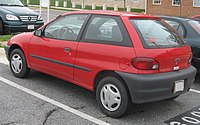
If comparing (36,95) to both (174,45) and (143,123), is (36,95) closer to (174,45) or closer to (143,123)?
(143,123)

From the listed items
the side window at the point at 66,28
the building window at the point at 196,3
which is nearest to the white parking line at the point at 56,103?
the side window at the point at 66,28

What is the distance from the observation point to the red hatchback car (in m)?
4.10

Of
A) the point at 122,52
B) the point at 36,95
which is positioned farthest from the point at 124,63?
the point at 36,95

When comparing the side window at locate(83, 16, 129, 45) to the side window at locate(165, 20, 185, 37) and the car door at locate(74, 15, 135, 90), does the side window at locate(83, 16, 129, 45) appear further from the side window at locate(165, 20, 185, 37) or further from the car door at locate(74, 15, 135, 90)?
the side window at locate(165, 20, 185, 37)

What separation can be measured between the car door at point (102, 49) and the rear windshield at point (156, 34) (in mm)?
243

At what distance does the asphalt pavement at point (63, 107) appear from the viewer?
4215 millimetres

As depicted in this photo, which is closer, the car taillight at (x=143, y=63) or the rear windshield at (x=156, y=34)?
the car taillight at (x=143, y=63)

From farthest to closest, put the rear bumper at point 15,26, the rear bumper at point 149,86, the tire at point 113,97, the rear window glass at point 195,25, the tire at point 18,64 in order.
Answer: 1. the rear bumper at point 15,26
2. the rear window glass at point 195,25
3. the tire at point 18,64
4. the tire at point 113,97
5. the rear bumper at point 149,86

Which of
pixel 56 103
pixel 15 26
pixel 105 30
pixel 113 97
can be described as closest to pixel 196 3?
pixel 15 26

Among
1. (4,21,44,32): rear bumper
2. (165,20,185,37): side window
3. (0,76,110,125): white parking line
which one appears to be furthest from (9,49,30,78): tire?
(4,21,44,32): rear bumper

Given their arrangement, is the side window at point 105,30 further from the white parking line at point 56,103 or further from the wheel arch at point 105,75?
the white parking line at point 56,103

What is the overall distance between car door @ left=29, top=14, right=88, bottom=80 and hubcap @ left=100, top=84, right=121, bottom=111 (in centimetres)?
77

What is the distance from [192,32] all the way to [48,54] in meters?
3.05

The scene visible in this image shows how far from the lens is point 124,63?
4160mm
